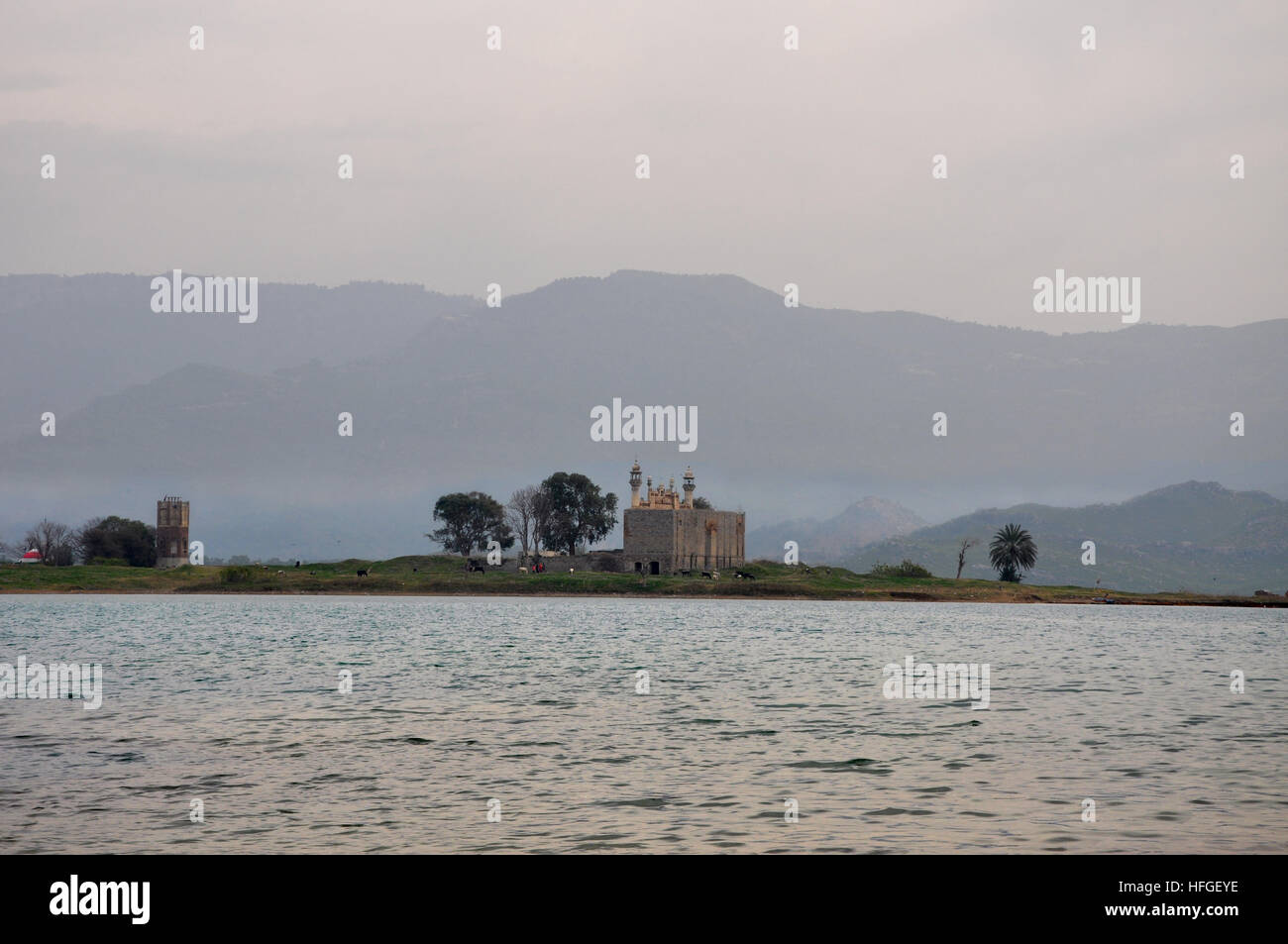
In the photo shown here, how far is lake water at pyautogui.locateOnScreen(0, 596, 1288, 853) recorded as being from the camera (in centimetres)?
2228

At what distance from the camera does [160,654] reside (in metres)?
72.4

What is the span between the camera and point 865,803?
25406 mm

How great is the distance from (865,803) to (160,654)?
183 feet

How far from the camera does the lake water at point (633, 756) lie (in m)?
22.3

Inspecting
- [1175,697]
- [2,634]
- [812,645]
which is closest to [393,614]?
[2,634]

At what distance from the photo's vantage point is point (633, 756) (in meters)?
32.2
